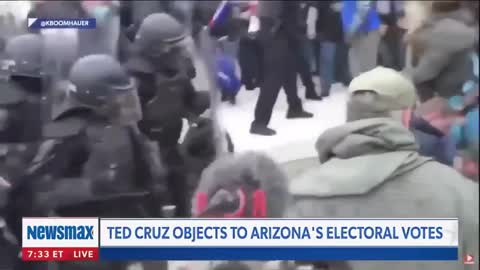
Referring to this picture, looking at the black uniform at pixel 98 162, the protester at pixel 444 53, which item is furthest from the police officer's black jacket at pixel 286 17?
the black uniform at pixel 98 162

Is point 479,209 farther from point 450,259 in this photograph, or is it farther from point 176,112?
point 176,112

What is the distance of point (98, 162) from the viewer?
284cm

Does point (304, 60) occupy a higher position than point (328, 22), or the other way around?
point (328, 22)

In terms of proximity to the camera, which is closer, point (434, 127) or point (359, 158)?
point (434, 127)

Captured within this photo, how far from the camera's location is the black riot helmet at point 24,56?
280cm

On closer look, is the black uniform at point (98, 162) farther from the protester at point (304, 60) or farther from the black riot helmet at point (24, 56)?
the protester at point (304, 60)

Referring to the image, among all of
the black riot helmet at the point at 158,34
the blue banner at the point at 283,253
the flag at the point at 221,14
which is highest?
the flag at the point at 221,14

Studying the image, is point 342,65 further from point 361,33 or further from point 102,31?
point 102,31

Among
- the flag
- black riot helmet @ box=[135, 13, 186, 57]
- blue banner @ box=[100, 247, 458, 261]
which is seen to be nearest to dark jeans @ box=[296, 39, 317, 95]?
the flag

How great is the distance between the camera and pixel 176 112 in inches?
111

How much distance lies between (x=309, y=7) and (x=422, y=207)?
67 cm

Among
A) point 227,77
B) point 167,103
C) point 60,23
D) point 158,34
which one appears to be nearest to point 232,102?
point 227,77

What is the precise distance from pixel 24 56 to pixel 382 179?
1.11 metres

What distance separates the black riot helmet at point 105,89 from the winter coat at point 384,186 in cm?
54
